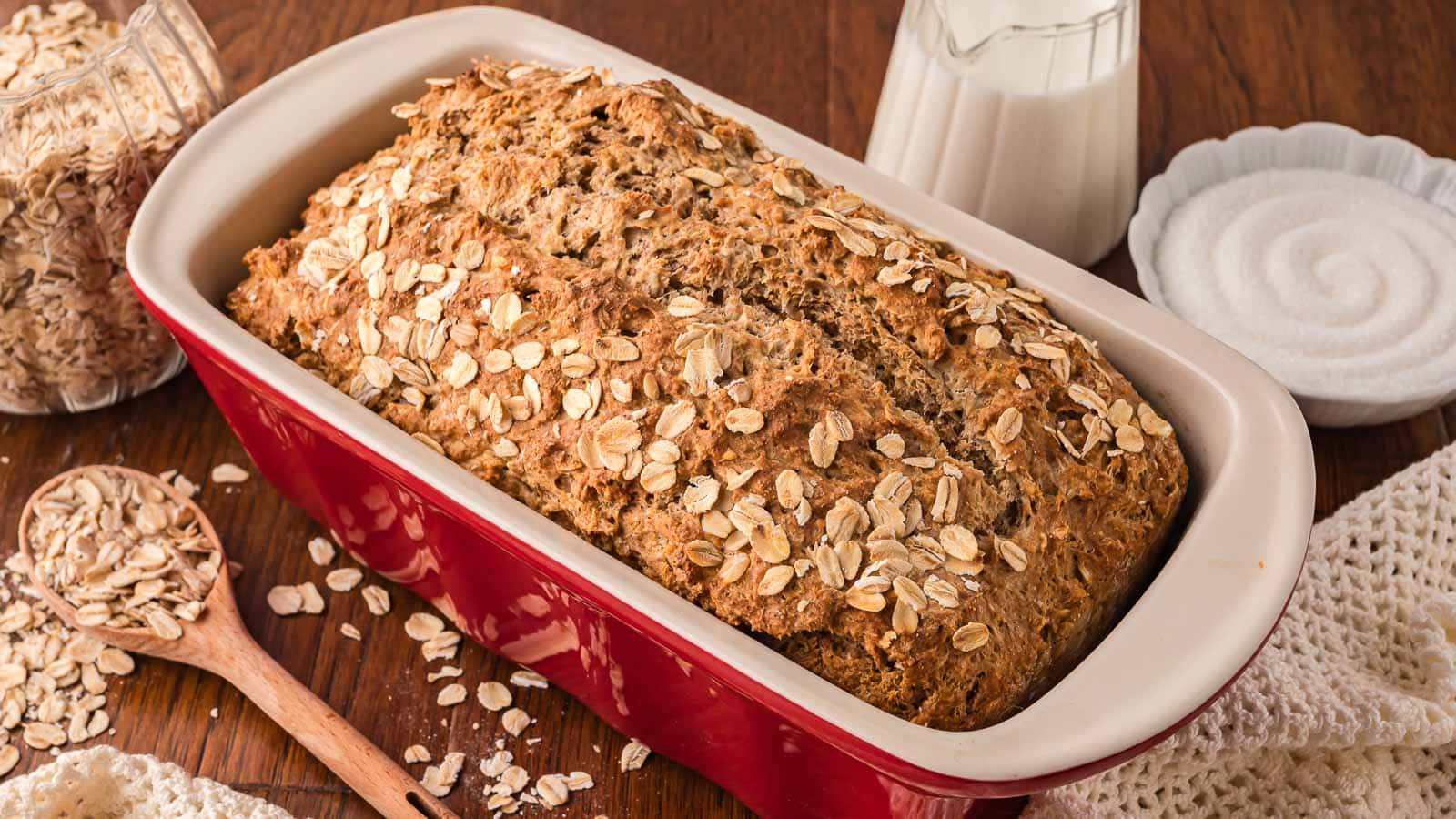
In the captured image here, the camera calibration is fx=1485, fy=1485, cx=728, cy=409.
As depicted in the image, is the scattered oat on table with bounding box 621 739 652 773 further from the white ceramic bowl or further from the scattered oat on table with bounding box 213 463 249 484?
the white ceramic bowl

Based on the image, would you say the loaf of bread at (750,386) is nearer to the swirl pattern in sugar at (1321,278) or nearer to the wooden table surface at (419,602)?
the wooden table surface at (419,602)

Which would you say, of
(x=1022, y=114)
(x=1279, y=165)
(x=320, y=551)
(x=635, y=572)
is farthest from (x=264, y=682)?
(x=1279, y=165)

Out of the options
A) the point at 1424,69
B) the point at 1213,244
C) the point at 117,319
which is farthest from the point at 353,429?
the point at 1424,69

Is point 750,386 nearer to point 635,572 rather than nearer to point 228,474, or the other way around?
point 635,572

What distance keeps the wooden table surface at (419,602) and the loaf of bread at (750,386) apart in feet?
0.75

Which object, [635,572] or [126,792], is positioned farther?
[126,792]

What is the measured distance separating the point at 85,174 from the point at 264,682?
0.62 metres

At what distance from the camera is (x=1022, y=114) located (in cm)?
183

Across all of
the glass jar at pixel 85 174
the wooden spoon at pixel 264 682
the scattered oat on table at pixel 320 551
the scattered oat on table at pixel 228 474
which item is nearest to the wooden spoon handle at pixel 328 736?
the wooden spoon at pixel 264 682

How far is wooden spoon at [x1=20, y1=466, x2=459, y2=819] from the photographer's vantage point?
1496 millimetres

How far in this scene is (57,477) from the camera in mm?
1739

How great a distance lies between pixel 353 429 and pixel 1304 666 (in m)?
0.97

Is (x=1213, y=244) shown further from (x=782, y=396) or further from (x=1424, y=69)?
(x=782, y=396)

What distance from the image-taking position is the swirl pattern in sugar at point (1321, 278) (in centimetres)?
182
